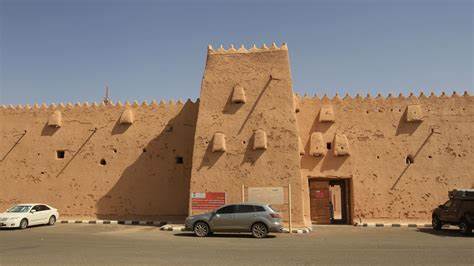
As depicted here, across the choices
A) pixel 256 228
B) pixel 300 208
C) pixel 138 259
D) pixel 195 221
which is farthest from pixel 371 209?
pixel 138 259

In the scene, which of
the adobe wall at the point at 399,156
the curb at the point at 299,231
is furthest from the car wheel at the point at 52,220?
the adobe wall at the point at 399,156

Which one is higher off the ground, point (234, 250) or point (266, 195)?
point (266, 195)

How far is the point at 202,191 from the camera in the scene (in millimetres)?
20484

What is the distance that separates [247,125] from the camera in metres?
21.1

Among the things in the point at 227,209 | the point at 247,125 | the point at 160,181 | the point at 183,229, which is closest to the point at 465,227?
the point at 227,209

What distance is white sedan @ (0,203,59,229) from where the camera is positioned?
64.0 ft

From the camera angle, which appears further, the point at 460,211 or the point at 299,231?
the point at 299,231

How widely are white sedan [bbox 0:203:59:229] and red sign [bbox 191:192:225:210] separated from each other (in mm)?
7280

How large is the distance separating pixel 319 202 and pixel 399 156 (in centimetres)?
493

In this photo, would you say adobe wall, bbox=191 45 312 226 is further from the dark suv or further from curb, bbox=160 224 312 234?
the dark suv

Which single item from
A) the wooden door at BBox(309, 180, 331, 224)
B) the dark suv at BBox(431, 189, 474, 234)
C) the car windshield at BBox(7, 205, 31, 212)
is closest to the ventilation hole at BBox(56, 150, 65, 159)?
the car windshield at BBox(7, 205, 31, 212)

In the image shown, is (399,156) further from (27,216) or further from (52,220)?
(27,216)

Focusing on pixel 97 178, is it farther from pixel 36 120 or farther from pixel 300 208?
pixel 300 208

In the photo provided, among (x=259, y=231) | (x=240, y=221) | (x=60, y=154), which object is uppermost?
(x=60, y=154)
